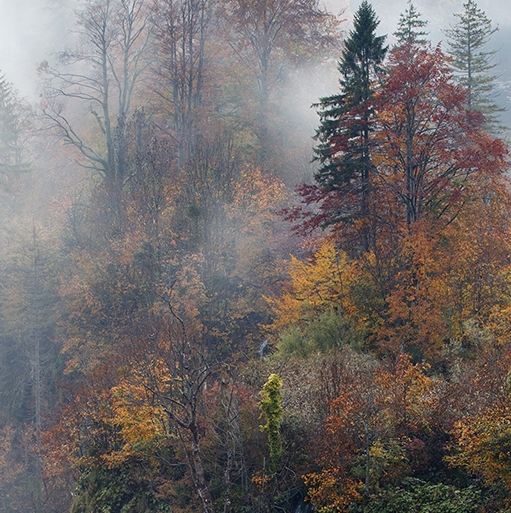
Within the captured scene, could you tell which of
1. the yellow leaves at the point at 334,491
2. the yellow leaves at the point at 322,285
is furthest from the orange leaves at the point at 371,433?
the yellow leaves at the point at 322,285

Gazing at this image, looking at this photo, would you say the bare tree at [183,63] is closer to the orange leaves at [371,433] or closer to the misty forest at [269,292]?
the misty forest at [269,292]

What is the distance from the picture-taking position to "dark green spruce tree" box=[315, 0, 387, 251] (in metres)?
22.7

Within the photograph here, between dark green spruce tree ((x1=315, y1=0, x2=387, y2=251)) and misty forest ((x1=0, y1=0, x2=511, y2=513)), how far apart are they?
0.09 m

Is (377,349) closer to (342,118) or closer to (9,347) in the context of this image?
(342,118)

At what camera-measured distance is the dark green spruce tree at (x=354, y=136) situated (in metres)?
22.7

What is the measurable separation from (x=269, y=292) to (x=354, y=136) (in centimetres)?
805

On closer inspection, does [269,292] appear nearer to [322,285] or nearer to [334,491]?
[322,285]

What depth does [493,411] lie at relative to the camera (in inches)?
414

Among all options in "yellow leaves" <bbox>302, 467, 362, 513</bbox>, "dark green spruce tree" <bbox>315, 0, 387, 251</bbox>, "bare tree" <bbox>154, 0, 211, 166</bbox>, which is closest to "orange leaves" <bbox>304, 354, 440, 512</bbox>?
"yellow leaves" <bbox>302, 467, 362, 513</bbox>

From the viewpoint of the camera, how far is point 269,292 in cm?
2708

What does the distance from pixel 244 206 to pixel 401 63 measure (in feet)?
34.8

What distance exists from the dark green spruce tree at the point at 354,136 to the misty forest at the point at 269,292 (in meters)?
0.09

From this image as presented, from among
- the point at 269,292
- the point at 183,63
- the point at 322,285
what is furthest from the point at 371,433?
the point at 183,63

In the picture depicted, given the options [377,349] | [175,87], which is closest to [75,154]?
[175,87]
